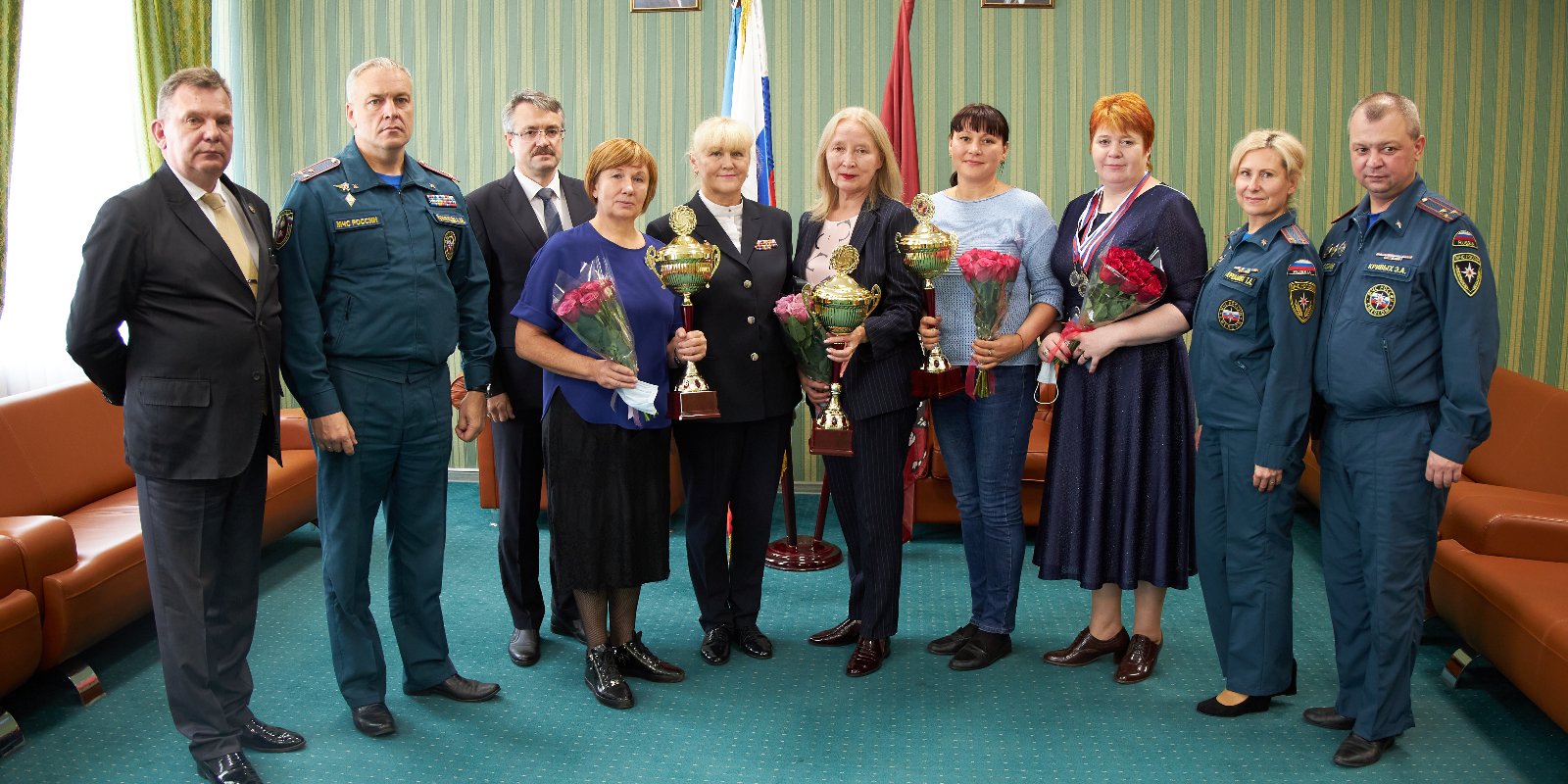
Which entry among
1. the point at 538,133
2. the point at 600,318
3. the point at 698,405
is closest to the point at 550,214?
the point at 538,133

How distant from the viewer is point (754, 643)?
11.9 feet

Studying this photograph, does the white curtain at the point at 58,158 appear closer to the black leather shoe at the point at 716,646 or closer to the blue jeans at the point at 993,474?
the black leather shoe at the point at 716,646

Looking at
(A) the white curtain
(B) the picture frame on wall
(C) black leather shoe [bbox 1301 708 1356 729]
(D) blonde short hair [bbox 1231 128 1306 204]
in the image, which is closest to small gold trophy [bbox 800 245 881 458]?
(D) blonde short hair [bbox 1231 128 1306 204]

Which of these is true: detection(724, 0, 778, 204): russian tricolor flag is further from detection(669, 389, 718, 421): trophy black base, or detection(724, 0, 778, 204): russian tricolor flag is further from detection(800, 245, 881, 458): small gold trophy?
detection(669, 389, 718, 421): trophy black base

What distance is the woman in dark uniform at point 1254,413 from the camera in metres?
2.86

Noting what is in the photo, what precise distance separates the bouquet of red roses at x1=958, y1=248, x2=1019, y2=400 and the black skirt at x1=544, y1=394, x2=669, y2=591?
847mm

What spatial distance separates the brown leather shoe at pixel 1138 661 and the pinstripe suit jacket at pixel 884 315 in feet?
3.06

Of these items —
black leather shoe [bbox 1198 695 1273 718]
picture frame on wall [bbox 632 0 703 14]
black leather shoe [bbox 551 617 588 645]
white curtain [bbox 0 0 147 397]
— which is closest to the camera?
black leather shoe [bbox 1198 695 1273 718]

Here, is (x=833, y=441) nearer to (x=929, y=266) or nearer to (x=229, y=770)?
(x=929, y=266)

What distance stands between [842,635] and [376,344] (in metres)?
1.60

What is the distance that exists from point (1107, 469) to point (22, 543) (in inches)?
109

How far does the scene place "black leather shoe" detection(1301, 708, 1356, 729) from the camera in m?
3.07

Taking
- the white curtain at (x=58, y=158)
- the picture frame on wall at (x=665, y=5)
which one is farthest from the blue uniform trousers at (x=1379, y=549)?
the white curtain at (x=58, y=158)

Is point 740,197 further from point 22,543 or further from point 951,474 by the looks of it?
point 22,543
